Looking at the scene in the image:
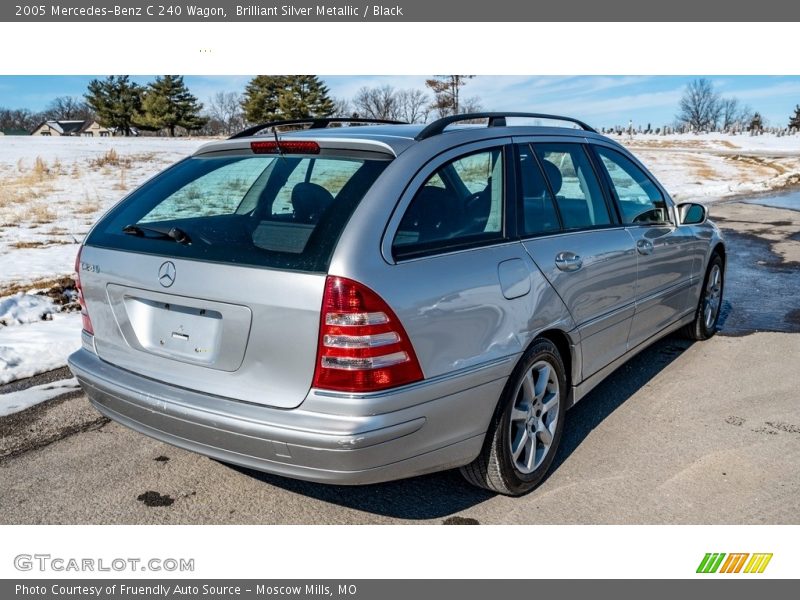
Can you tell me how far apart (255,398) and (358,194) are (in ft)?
2.89

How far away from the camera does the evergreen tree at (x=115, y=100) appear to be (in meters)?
70.3

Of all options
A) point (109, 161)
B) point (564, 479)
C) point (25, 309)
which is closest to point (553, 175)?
point (564, 479)

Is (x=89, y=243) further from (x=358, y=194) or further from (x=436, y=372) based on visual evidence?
(x=436, y=372)

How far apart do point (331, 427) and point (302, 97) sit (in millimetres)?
62061

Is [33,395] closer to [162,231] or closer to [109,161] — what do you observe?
[162,231]

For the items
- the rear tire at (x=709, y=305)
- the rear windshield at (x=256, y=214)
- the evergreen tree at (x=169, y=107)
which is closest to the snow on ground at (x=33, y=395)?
the rear windshield at (x=256, y=214)

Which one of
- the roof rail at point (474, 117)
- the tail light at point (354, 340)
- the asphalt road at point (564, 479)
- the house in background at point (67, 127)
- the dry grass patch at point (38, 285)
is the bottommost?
the asphalt road at point (564, 479)

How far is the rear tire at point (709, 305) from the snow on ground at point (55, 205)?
4.69 m

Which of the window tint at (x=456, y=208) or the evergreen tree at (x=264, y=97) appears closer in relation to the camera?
the window tint at (x=456, y=208)

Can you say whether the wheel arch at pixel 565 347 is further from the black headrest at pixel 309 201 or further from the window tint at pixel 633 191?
the black headrest at pixel 309 201

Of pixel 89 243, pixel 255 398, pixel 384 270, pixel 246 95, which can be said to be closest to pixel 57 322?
pixel 89 243

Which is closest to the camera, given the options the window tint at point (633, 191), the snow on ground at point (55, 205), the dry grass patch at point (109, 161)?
the window tint at point (633, 191)

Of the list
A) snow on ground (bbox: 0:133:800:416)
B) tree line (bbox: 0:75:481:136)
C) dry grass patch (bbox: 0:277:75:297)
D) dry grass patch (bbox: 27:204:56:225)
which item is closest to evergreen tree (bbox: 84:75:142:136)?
tree line (bbox: 0:75:481:136)

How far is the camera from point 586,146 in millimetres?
4168
